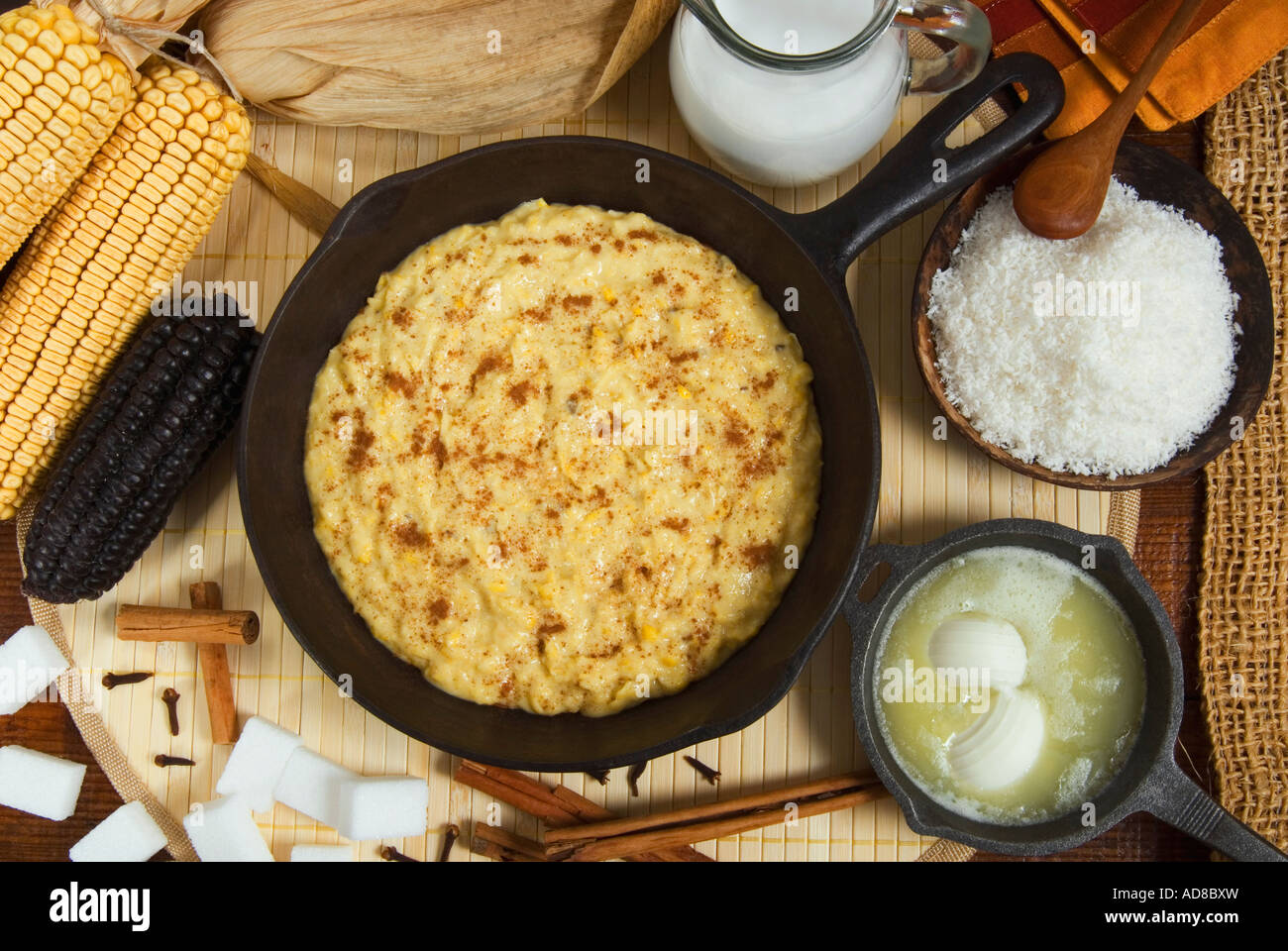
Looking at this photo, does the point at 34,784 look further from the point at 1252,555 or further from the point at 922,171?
the point at 1252,555

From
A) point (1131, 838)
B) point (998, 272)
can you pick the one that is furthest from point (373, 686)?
point (1131, 838)

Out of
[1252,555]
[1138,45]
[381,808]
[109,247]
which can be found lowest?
[381,808]

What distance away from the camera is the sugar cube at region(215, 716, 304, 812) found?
7.39 ft

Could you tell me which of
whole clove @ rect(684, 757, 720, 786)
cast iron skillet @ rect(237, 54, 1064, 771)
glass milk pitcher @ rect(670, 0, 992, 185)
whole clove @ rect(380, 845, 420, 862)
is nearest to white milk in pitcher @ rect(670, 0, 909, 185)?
glass milk pitcher @ rect(670, 0, 992, 185)

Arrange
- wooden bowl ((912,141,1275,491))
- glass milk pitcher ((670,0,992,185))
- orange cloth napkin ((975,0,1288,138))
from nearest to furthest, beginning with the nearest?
glass milk pitcher ((670,0,992,185))
wooden bowl ((912,141,1275,491))
orange cloth napkin ((975,0,1288,138))

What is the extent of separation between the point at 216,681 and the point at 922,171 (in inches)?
73.9

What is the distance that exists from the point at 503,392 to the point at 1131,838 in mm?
1770

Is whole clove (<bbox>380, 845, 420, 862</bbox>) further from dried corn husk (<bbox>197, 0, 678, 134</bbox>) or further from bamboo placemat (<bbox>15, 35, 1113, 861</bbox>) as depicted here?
dried corn husk (<bbox>197, 0, 678, 134</bbox>)

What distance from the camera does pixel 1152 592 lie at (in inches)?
84.0

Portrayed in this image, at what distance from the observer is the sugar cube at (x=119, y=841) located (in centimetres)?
224

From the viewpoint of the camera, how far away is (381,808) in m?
2.21

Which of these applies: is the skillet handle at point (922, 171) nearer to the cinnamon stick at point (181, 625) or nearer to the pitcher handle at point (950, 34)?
the pitcher handle at point (950, 34)

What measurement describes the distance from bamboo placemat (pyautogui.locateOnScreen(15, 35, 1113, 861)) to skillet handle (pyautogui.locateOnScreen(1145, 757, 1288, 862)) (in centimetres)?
45

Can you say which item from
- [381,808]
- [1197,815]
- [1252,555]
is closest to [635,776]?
[381,808]
